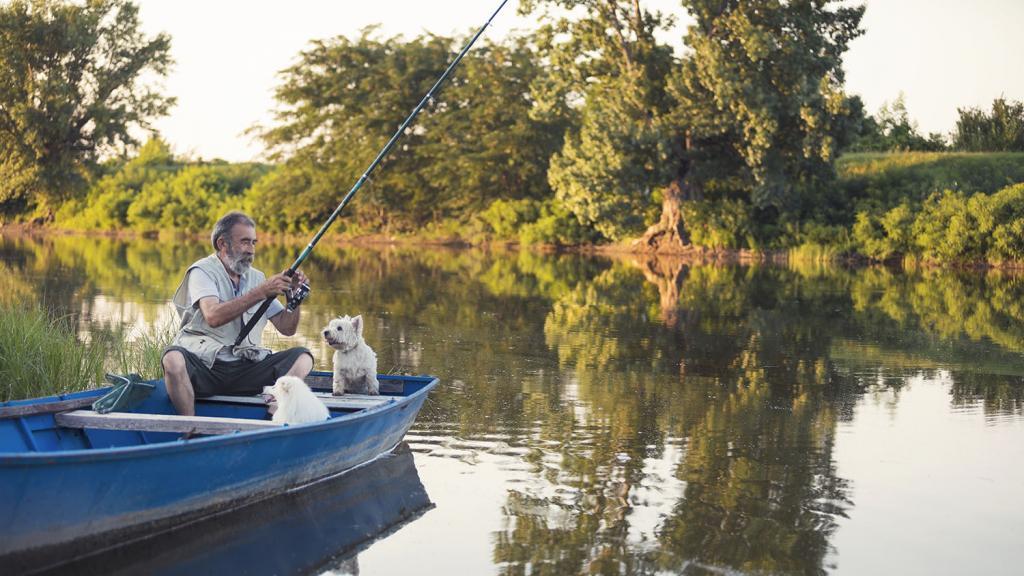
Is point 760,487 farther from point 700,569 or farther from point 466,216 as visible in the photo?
point 466,216

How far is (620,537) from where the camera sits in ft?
21.7

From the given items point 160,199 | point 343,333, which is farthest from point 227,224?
point 160,199

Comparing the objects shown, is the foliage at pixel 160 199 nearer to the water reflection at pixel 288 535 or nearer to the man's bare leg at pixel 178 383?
the man's bare leg at pixel 178 383

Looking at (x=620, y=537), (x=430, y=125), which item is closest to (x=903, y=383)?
(x=620, y=537)

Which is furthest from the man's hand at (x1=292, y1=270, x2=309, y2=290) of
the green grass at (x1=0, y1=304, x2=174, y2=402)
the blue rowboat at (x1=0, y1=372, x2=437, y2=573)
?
the green grass at (x1=0, y1=304, x2=174, y2=402)

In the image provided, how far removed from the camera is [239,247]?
24.9 feet

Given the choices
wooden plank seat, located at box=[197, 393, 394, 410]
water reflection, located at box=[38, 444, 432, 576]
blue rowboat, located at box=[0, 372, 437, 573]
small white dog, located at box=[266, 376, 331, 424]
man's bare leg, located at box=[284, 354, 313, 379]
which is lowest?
water reflection, located at box=[38, 444, 432, 576]

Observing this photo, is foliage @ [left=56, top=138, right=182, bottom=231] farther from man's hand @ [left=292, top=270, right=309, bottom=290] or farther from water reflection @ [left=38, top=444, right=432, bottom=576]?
water reflection @ [left=38, top=444, right=432, bottom=576]

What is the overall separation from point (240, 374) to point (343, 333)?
2.60 feet

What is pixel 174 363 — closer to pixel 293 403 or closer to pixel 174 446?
pixel 293 403

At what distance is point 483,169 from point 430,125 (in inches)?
158

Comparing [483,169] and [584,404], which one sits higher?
[483,169]

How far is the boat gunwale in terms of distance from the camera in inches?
210

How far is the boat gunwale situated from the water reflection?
1.77ft
